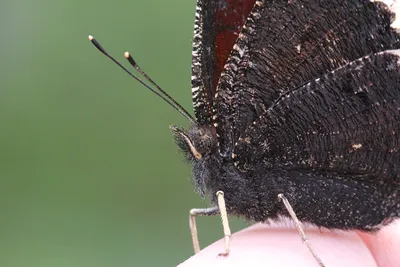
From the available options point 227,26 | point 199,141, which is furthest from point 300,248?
point 227,26

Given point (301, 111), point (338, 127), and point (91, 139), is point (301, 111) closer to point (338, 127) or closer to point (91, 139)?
point (338, 127)

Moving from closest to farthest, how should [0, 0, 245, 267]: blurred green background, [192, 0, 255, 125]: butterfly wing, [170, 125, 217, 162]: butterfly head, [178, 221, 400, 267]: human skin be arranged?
[178, 221, 400, 267]: human skin
[192, 0, 255, 125]: butterfly wing
[170, 125, 217, 162]: butterfly head
[0, 0, 245, 267]: blurred green background

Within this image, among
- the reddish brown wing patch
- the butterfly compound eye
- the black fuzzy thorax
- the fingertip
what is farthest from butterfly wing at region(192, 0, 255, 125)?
the fingertip

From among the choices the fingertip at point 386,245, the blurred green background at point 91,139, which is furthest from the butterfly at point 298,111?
the blurred green background at point 91,139

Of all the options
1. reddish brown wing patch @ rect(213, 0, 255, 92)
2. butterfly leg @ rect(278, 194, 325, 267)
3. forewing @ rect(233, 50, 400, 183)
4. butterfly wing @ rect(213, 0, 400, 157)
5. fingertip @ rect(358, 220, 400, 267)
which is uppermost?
reddish brown wing patch @ rect(213, 0, 255, 92)

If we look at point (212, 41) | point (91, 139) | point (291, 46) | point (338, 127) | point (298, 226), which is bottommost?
point (298, 226)

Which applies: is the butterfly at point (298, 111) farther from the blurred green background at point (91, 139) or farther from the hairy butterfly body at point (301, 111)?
the blurred green background at point (91, 139)

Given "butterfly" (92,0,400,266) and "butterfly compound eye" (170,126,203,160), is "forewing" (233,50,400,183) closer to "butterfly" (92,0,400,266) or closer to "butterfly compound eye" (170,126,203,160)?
"butterfly" (92,0,400,266)
